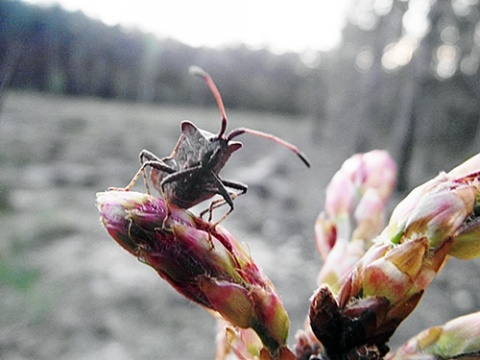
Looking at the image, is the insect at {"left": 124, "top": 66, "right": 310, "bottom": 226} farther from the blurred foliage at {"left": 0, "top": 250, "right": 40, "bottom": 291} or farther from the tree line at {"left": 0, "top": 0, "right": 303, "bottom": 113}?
the tree line at {"left": 0, "top": 0, "right": 303, "bottom": 113}

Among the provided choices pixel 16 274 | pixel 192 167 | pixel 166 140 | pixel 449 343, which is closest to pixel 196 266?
pixel 192 167

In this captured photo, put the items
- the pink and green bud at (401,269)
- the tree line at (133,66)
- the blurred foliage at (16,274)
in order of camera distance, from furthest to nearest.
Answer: the tree line at (133,66) < the blurred foliage at (16,274) < the pink and green bud at (401,269)

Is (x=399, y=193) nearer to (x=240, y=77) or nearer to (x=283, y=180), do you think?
(x=283, y=180)

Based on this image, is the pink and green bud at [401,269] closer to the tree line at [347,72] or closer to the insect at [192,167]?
the insect at [192,167]

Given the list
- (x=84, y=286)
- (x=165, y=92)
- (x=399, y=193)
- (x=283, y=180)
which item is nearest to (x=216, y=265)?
(x=84, y=286)

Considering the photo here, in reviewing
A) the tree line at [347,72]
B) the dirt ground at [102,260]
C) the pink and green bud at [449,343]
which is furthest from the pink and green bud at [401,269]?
the tree line at [347,72]

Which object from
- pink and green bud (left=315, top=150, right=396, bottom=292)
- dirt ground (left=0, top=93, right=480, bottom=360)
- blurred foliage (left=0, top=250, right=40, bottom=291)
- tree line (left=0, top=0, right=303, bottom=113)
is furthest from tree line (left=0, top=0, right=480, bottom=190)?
pink and green bud (left=315, top=150, right=396, bottom=292)

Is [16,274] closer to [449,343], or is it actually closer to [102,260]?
[102,260]
